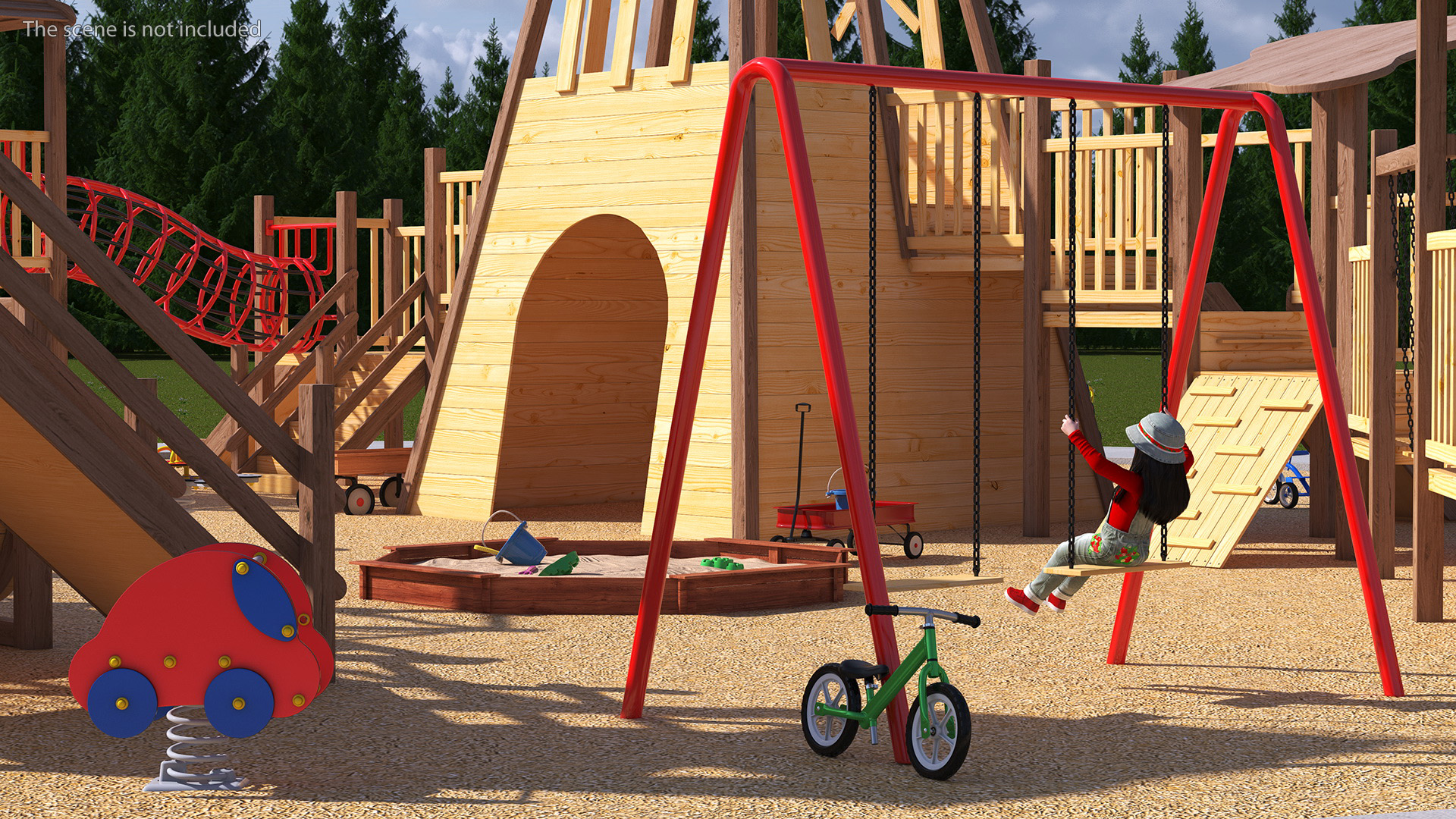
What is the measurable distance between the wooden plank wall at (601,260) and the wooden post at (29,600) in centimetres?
509

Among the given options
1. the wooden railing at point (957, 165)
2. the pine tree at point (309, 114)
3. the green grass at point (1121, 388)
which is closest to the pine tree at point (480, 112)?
the pine tree at point (309, 114)

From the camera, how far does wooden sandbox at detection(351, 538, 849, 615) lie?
361 inches

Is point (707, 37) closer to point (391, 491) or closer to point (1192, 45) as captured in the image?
point (1192, 45)

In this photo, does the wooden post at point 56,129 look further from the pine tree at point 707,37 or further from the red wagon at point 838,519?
the pine tree at point 707,37

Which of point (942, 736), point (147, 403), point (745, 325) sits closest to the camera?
point (942, 736)

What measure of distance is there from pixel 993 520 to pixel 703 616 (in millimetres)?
4950

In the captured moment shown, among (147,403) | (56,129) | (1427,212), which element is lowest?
(147,403)

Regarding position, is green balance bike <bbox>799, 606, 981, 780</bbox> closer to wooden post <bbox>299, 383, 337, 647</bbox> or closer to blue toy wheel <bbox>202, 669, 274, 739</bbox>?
blue toy wheel <bbox>202, 669, 274, 739</bbox>

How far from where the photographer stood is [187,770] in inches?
218

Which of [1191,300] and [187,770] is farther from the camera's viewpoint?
[1191,300]

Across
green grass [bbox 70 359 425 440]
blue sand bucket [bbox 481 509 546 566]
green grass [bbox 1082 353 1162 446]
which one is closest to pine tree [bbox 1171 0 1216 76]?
green grass [bbox 1082 353 1162 446]

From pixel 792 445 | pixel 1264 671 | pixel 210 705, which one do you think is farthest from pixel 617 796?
pixel 792 445

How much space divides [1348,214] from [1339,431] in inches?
177

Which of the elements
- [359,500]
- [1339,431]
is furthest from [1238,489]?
[359,500]
